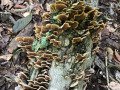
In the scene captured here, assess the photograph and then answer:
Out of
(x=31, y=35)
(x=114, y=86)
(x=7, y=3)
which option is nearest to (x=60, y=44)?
(x=114, y=86)

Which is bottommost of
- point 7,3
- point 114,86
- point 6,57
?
point 114,86

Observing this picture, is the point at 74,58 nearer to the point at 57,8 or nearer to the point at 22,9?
the point at 57,8

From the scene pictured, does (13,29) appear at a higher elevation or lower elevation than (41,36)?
A: lower

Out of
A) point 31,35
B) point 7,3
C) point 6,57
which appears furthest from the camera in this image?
point 7,3

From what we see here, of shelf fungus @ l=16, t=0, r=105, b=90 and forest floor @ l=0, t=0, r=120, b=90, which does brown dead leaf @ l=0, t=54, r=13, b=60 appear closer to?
forest floor @ l=0, t=0, r=120, b=90

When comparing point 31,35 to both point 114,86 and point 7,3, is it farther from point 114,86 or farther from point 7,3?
point 114,86

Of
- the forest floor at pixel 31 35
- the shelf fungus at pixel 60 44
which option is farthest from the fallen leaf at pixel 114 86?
the shelf fungus at pixel 60 44

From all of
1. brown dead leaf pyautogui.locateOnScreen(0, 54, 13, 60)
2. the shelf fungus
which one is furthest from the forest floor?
the shelf fungus

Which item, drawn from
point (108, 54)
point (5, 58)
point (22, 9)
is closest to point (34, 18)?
point (22, 9)

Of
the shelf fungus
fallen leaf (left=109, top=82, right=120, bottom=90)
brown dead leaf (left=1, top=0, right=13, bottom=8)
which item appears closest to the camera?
the shelf fungus
